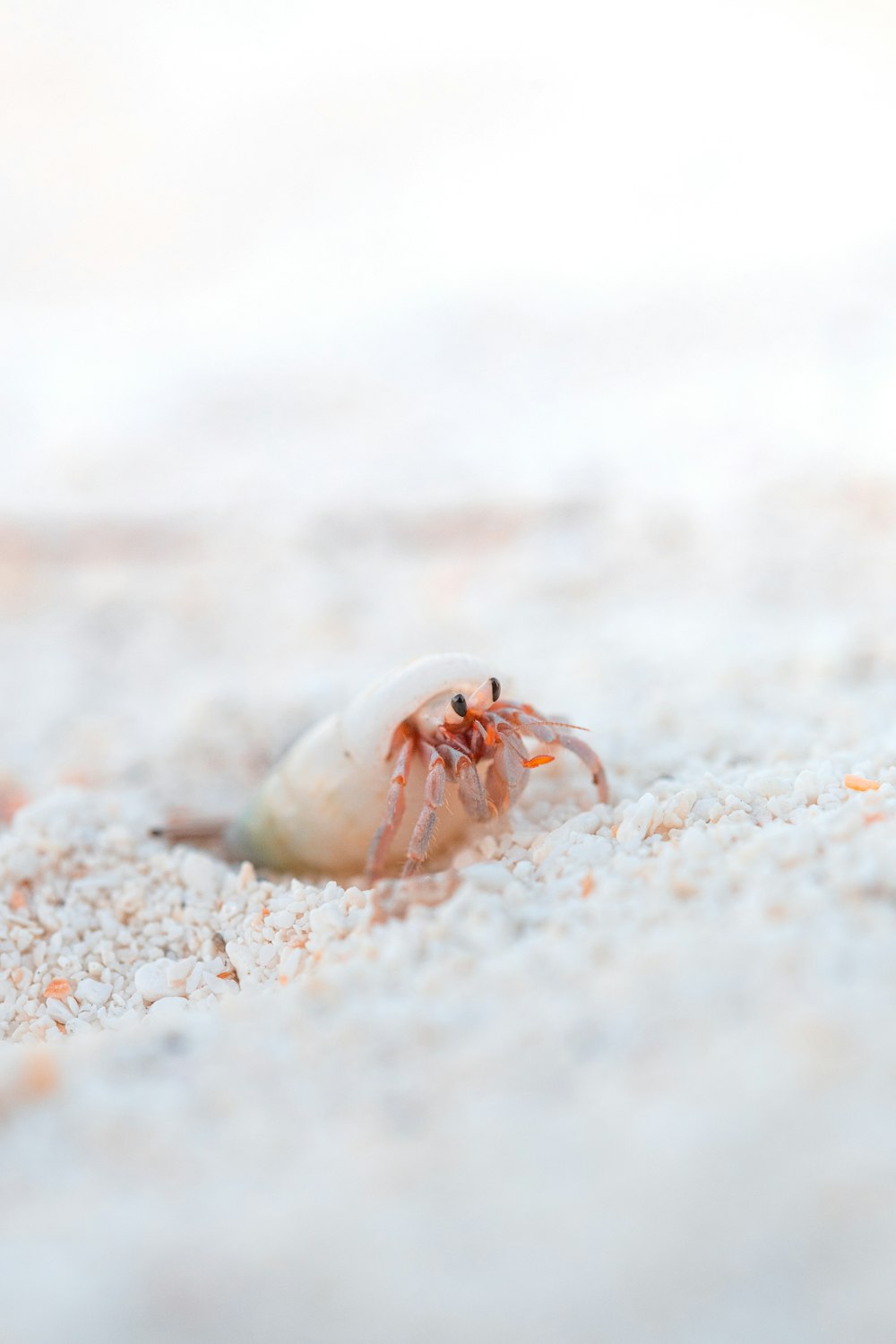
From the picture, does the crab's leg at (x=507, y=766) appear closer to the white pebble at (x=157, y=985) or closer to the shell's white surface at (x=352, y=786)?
the shell's white surface at (x=352, y=786)

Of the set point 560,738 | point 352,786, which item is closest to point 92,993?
point 352,786

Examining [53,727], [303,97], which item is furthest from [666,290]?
[53,727]

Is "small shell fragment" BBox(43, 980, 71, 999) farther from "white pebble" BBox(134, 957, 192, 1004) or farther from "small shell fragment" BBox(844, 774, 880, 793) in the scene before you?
"small shell fragment" BBox(844, 774, 880, 793)

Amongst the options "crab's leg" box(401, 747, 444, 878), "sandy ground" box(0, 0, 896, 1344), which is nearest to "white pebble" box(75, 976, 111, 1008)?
"sandy ground" box(0, 0, 896, 1344)

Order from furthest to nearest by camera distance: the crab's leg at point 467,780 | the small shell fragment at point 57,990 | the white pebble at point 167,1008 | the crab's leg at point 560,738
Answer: the crab's leg at point 560,738, the crab's leg at point 467,780, the small shell fragment at point 57,990, the white pebble at point 167,1008

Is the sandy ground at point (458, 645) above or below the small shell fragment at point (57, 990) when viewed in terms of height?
above

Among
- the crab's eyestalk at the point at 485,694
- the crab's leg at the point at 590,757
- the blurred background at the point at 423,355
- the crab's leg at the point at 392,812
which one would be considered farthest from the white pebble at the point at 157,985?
the blurred background at the point at 423,355

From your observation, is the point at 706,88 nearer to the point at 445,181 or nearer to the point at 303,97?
the point at 445,181
